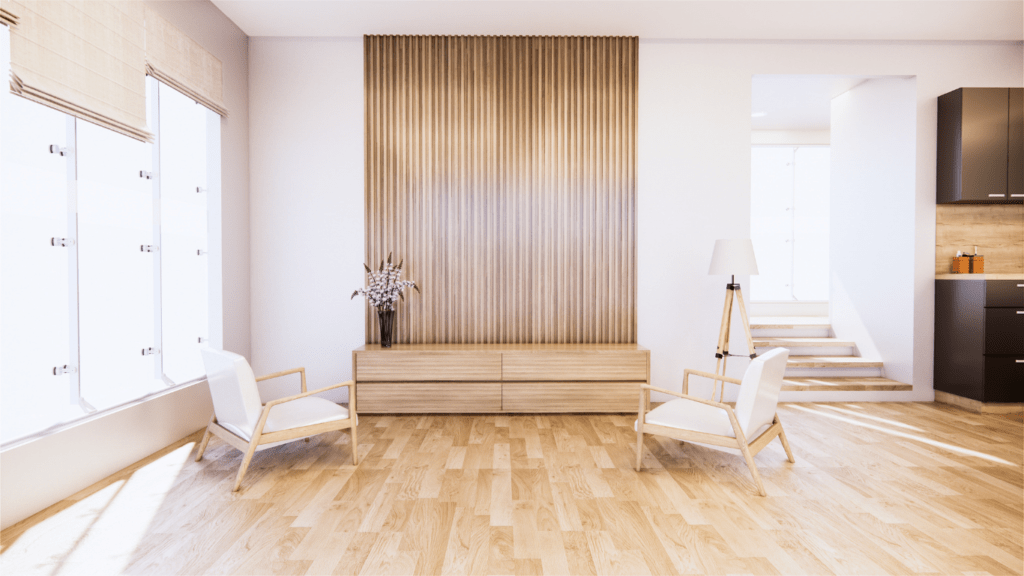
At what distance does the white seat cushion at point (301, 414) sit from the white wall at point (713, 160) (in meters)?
3.11

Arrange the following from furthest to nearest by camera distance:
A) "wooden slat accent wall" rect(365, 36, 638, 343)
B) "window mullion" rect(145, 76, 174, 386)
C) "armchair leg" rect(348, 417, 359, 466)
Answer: "wooden slat accent wall" rect(365, 36, 638, 343), "window mullion" rect(145, 76, 174, 386), "armchair leg" rect(348, 417, 359, 466)

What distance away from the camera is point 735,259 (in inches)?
180

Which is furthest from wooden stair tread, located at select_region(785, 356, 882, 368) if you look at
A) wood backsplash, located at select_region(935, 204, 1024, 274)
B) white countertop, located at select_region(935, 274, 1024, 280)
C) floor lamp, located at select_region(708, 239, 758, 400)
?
wood backsplash, located at select_region(935, 204, 1024, 274)

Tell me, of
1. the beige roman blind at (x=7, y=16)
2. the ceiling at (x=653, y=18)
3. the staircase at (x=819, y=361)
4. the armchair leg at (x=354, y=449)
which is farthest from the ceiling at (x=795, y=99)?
the beige roman blind at (x=7, y=16)

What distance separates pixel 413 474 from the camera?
3377 mm

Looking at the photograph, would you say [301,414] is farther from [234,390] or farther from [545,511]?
[545,511]

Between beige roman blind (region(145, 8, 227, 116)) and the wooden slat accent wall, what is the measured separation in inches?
52.8

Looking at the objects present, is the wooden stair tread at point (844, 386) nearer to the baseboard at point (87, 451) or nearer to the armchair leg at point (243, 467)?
the armchair leg at point (243, 467)

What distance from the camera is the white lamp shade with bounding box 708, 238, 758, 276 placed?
4539 millimetres

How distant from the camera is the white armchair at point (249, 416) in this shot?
3.17m

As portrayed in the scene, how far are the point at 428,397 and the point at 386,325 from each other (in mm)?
789

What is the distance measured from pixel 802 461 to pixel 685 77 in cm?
372

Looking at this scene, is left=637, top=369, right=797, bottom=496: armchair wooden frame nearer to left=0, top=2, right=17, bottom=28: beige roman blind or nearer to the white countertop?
the white countertop

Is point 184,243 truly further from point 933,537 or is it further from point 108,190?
point 933,537
